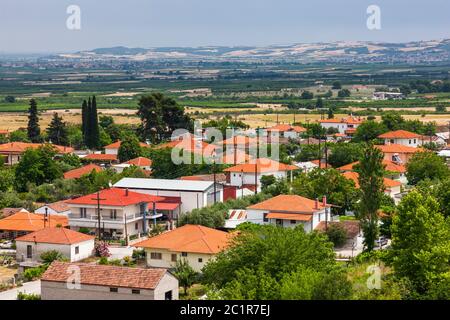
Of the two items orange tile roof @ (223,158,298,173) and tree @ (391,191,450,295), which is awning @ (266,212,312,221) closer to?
tree @ (391,191,450,295)

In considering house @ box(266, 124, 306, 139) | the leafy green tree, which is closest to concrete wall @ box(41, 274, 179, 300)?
the leafy green tree

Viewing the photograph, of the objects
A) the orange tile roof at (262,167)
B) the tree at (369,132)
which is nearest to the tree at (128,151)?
the orange tile roof at (262,167)

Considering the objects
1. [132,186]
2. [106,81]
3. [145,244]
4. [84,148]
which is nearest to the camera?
[145,244]

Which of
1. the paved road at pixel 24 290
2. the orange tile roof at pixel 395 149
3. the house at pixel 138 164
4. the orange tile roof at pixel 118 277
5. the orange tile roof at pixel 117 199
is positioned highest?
the orange tile roof at pixel 118 277

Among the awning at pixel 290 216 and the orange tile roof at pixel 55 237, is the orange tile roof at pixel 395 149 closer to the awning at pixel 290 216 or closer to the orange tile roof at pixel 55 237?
the awning at pixel 290 216

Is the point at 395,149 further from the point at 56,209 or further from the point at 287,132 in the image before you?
the point at 56,209

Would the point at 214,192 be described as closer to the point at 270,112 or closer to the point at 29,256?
the point at 29,256
